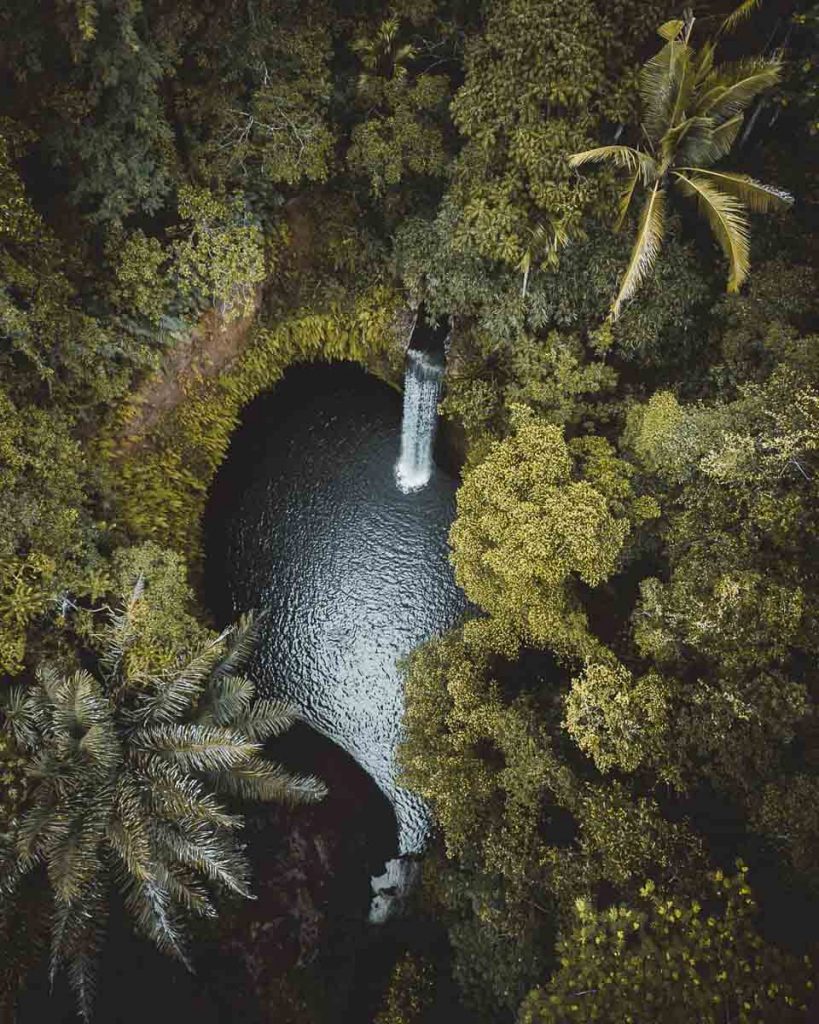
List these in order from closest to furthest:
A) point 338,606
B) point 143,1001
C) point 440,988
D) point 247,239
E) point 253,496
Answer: point 143,1001 → point 440,988 → point 247,239 → point 338,606 → point 253,496

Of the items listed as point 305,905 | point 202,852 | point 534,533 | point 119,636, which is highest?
point 534,533

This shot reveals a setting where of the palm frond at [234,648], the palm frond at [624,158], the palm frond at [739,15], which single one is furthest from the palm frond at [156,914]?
the palm frond at [739,15]

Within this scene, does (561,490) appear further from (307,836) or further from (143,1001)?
(143,1001)

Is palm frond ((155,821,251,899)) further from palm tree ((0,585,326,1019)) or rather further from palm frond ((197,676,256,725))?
palm frond ((197,676,256,725))

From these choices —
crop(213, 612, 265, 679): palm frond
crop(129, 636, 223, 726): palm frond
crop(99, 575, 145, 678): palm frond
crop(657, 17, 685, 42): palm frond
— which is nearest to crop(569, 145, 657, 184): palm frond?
crop(657, 17, 685, 42): palm frond

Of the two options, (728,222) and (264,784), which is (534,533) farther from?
(264,784)

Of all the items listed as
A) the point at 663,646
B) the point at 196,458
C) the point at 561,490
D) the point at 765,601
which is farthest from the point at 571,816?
the point at 196,458

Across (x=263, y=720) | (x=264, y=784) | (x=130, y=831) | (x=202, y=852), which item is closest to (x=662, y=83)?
(x=263, y=720)
